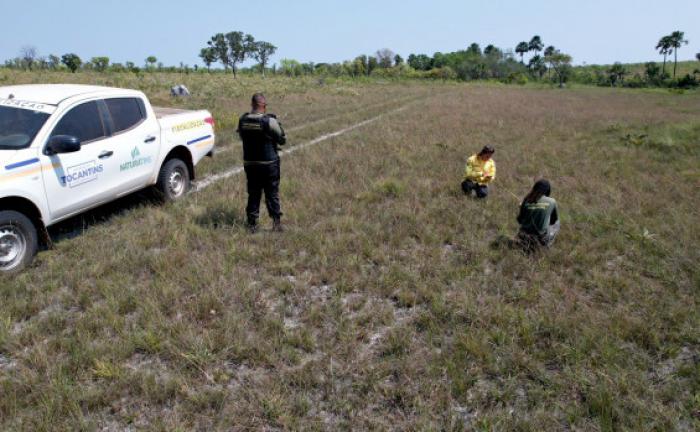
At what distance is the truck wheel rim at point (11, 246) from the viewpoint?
14.4ft

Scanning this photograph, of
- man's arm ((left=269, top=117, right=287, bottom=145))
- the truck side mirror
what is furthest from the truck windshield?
man's arm ((left=269, top=117, right=287, bottom=145))

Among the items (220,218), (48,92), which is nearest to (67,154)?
(48,92)

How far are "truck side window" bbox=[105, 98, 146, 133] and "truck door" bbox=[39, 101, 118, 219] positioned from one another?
231mm

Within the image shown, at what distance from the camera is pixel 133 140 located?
6027mm

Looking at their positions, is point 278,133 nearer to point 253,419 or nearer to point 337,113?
point 253,419

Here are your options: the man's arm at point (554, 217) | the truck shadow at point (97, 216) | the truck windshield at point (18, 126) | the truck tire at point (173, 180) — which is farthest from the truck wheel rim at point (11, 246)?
the man's arm at point (554, 217)

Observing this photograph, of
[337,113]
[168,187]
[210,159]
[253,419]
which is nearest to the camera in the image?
[253,419]

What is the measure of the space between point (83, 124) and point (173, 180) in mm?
1899

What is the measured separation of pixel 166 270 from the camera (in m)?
4.59

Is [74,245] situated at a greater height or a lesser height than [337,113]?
lesser

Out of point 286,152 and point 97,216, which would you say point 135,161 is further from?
point 286,152

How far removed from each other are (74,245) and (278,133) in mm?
2865

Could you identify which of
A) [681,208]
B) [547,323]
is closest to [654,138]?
[681,208]

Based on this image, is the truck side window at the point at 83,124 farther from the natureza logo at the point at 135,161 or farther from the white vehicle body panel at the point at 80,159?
the natureza logo at the point at 135,161
